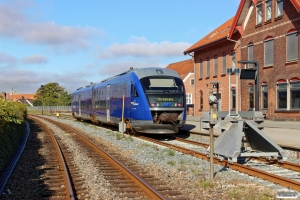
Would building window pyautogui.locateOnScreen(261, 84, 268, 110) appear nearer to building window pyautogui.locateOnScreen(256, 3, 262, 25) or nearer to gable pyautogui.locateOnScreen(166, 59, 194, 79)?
building window pyautogui.locateOnScreen(256, 3, 262, 25)

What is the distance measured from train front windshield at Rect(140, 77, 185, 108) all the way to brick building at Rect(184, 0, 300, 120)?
18.6 ft

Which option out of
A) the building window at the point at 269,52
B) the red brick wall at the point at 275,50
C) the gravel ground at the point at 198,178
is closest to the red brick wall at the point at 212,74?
the red brick wall at the point at 275,50

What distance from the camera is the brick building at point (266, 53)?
25422mm

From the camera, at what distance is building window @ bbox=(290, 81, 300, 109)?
25.0 meters

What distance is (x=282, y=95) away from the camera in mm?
26562

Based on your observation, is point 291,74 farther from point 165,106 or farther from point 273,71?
point 165,106

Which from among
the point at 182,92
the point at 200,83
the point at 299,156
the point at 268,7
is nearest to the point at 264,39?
the point at 268,7

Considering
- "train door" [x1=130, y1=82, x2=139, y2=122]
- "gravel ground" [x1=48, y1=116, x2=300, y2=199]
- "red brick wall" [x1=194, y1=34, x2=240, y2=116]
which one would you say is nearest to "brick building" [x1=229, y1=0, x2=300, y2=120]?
"red brick wall" [x1=194, y1=34, x2=240, y2=116]

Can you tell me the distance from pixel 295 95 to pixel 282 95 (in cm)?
130

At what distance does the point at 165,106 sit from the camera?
648 inches

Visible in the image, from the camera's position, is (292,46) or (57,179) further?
(292,46)

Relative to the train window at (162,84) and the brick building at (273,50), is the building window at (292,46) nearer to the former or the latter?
the brick building at (273,50)

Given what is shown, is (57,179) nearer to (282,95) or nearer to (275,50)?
(282,95)

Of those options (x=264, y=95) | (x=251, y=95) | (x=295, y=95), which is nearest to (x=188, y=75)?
(x=251, y=95)
